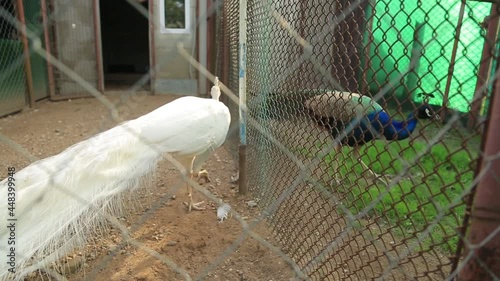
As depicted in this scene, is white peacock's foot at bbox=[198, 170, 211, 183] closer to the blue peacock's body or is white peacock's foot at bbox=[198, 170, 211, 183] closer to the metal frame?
the blue peacock's body

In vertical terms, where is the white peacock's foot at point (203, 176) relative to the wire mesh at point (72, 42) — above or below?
below

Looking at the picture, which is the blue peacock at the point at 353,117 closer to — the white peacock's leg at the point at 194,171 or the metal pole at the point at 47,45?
the white peacock's leg at the point at 194,171

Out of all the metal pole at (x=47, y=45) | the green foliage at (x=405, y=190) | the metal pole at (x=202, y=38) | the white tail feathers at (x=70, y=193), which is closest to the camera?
the white tail feathers at (x=70, y=193)

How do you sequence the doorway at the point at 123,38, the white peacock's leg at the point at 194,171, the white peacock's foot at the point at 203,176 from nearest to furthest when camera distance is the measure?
the white peacock's leg at the point at 194,171 → the white peacock's foot at the point at 203,176 → the doorway at the point at 123,38

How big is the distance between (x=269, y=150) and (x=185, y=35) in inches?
220

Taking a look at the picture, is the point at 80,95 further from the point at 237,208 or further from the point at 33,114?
the point at 237,208

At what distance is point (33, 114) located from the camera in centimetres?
605

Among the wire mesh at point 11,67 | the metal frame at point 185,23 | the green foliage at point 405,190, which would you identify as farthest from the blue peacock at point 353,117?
the metal frame at point 185,23

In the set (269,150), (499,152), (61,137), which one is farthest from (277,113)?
(61,137)

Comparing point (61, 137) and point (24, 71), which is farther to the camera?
point (24, 71)

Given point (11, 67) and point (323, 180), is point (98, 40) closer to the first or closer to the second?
point (11, 67)

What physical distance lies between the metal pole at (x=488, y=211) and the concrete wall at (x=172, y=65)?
7.06 m

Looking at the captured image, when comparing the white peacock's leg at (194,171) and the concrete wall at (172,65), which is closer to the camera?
the white peacock's leg at (194,171)

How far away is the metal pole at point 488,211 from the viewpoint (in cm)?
93
